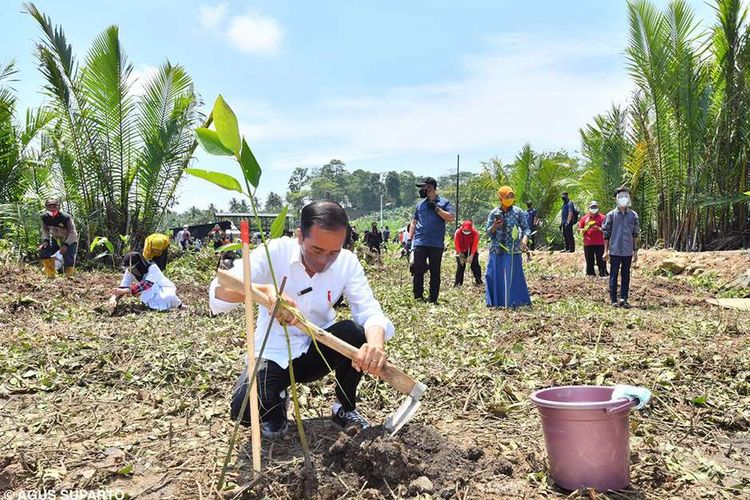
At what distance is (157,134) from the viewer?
12719 millimetres

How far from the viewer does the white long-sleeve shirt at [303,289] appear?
9.35 feet

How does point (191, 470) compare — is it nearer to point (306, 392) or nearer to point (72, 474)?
point (72, 474)

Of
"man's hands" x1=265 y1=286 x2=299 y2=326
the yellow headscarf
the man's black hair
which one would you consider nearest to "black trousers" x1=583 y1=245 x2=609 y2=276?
the yellow headscarf

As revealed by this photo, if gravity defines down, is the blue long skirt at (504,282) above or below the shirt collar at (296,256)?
below

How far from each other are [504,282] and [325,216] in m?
5.47

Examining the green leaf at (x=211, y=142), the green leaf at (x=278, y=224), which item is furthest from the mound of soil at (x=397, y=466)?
the green leaf at (x=211, y=142)

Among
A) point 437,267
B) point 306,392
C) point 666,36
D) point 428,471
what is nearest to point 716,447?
point 428,471

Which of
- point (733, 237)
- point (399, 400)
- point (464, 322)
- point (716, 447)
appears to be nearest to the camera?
point (716, 447)

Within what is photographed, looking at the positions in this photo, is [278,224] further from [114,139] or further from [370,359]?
[114,139]

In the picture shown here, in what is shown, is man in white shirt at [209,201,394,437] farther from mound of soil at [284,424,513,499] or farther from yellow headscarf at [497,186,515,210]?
yellow headscarf at [497,186,515,210]

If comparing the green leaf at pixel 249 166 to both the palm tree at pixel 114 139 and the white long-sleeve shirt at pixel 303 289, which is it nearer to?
the white long-sleeve shirt at pixel 303 289

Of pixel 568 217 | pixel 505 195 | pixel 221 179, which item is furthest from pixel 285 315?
pixel 568 217

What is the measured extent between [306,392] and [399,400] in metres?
0.57

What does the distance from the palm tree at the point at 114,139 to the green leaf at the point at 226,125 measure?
1138cm
